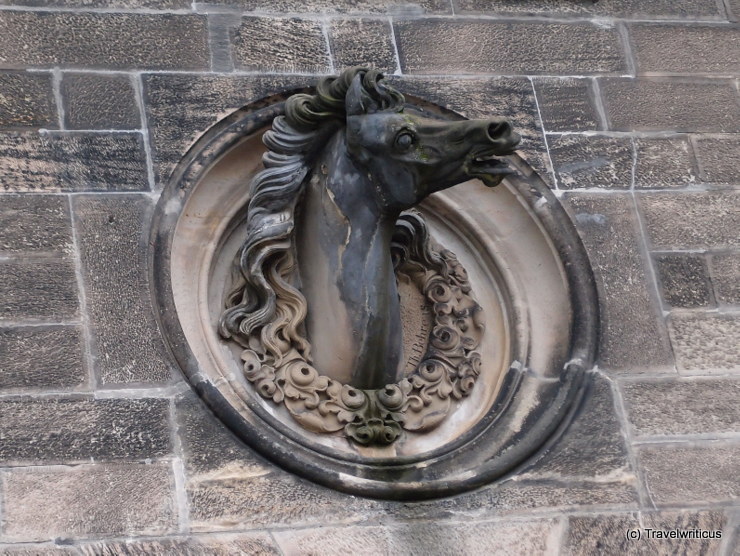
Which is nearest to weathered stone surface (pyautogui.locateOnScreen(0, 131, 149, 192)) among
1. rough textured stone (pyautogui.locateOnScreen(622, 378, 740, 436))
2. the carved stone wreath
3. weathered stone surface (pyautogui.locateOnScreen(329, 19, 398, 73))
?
the carved stone wreath

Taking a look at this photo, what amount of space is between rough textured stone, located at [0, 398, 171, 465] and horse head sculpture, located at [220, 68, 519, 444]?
53 centimetres

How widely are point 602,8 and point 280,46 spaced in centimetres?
143

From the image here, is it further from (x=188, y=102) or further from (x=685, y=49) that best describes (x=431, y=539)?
(x=685, y=49)

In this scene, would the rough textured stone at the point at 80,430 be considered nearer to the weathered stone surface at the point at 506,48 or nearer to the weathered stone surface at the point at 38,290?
the weathered stone surface at the point at 38,290

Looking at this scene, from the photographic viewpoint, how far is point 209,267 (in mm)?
6535

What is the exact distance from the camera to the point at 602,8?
7.41 m

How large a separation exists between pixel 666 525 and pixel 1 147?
8.91 ft

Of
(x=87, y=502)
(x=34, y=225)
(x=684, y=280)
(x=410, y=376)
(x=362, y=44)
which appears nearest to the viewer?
(x=87, y=502)

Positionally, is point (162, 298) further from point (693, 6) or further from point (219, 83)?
point (693, 6)

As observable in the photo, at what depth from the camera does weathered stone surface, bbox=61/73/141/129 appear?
6.52 metres

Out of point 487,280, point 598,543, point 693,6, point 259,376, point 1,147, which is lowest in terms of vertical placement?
point 598,543


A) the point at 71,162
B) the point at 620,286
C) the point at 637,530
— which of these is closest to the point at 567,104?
the point at 620,286

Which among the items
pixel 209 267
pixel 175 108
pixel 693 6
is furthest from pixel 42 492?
pixel 693 6

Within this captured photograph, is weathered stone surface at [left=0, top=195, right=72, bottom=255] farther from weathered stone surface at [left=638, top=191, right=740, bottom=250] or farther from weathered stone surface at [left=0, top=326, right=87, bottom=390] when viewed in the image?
weathered stone surface at [left=638, top=191, right=740, bottom=250]
